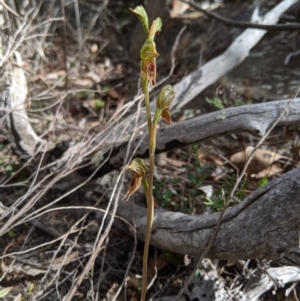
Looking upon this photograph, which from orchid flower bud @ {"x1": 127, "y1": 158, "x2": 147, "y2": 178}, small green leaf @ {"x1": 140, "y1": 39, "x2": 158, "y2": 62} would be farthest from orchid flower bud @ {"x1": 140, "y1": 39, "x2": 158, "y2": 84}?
orchid flower bud @ {"x1": 127, "y1": 158, "x2": 147, "y2": 178}

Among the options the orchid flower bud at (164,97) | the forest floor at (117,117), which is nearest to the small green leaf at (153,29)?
the orchid flower bud at (164,97)

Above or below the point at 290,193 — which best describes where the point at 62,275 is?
below

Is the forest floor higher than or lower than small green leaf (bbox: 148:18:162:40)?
lower

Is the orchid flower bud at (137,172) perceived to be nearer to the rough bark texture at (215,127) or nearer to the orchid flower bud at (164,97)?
the orchid flower bud at (164,97)

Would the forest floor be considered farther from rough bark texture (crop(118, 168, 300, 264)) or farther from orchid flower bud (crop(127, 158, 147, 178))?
orchid flower bud (crop(127, 158, 147, 178))

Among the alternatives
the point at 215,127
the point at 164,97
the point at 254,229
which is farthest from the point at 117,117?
the point at 164,97

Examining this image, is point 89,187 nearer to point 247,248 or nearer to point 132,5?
point 247,248

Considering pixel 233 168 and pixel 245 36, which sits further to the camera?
pixel 245 36

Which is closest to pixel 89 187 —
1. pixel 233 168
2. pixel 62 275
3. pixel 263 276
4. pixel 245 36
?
pixel 62 275
